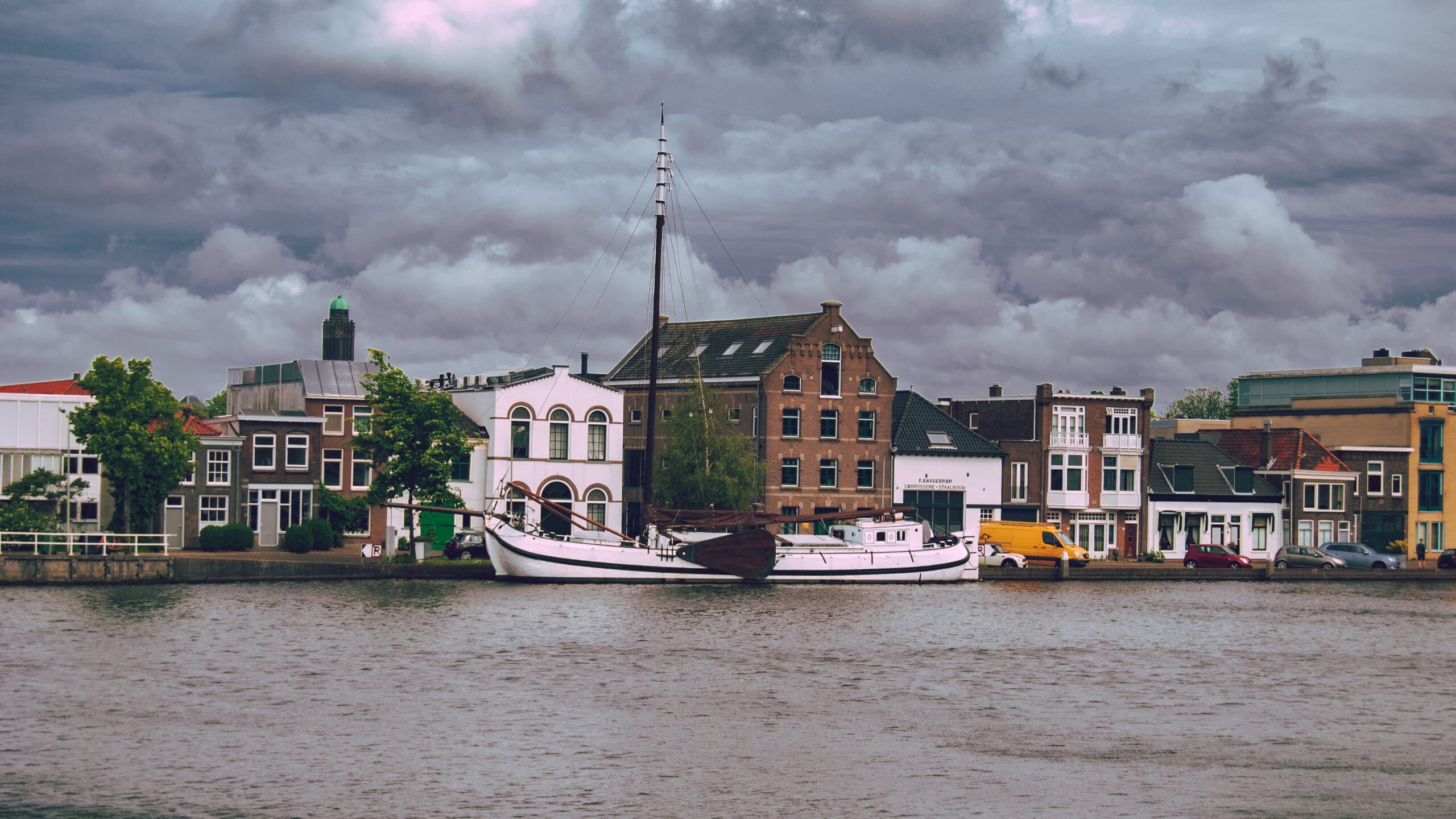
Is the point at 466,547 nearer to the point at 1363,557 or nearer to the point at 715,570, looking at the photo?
the point at 715,570

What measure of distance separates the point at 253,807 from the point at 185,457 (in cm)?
4917

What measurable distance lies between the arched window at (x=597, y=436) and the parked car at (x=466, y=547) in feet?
44.6

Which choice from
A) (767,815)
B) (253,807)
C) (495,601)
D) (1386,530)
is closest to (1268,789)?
(767,815)

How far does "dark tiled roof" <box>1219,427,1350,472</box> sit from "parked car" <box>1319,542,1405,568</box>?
8.47 metres

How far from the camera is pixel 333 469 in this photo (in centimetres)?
8475

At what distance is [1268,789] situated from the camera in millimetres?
30562

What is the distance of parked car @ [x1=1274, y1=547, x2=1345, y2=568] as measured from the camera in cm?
9194

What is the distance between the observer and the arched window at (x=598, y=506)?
88625mm

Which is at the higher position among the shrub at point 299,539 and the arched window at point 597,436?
the arched window at point 597,436

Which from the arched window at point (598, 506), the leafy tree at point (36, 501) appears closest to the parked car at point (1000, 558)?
the arched window at point (598, 506)

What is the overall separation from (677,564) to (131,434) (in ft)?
83.8

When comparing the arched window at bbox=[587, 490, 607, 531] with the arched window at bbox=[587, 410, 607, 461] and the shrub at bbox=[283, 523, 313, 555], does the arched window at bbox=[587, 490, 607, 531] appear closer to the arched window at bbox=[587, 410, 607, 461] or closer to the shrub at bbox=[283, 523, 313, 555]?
the arched window at bbox=[587, 410, 607, 461]

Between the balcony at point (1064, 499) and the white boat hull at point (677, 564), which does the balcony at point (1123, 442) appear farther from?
the white boat hull at point (677, 564)

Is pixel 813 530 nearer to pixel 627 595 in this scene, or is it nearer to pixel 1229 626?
pixel 627 595
